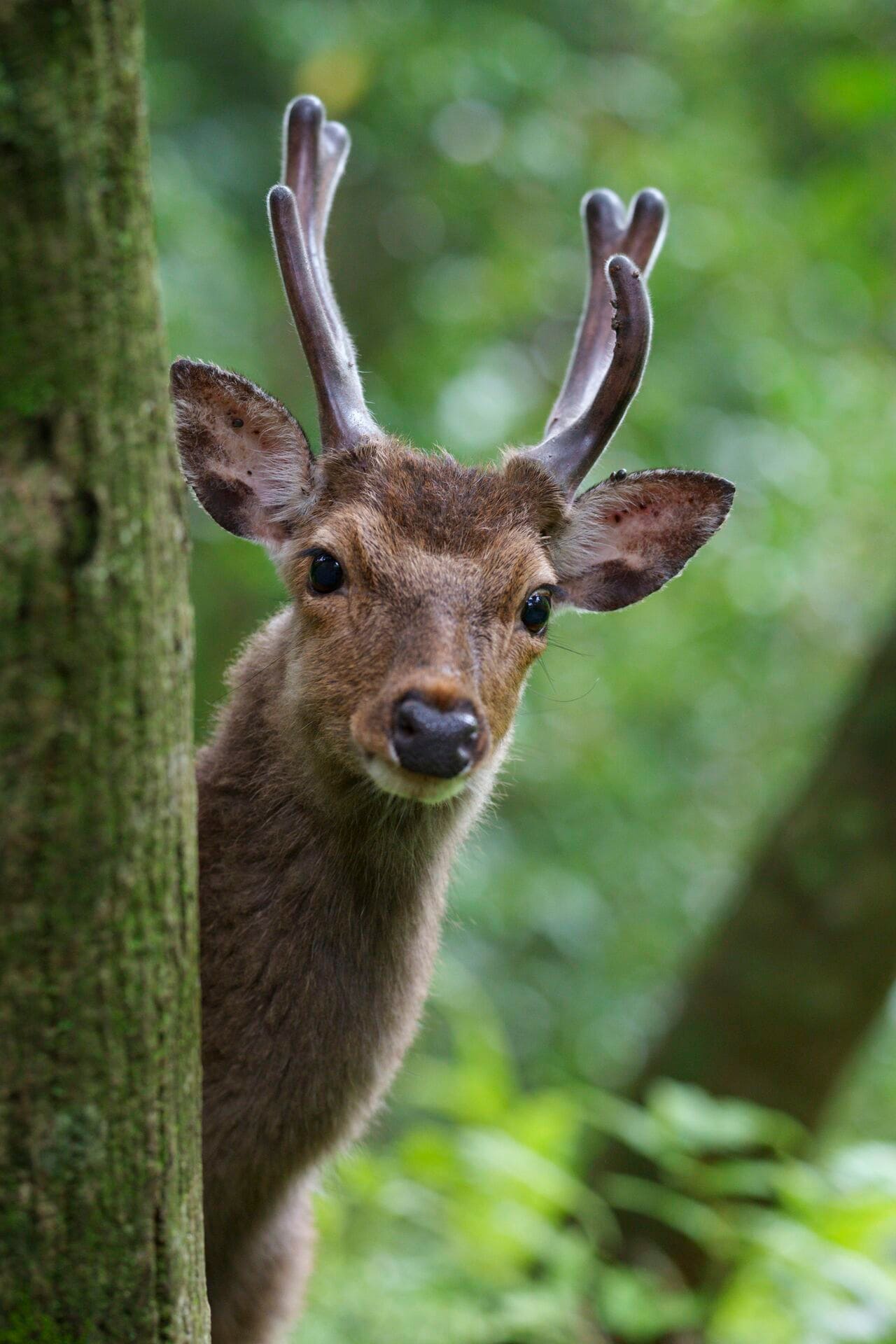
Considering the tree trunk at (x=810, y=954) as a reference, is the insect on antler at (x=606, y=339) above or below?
above

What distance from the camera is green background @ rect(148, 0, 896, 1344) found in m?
8.48

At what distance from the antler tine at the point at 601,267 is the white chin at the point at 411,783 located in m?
1.40

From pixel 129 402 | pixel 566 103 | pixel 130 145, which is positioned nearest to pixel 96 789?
pixel 129 402

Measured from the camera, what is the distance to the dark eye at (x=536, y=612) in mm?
3534

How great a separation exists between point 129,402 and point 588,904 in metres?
8.55

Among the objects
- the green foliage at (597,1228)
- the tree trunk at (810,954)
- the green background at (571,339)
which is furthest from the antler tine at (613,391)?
the green background at (571,339)

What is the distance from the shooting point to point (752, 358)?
29.2 feet

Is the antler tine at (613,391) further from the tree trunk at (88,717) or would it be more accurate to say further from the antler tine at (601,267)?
the tree trunk at (88,717)

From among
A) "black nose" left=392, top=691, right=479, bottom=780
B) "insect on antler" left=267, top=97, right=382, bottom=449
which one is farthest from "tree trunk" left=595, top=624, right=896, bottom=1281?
"black nose" left=392, top=691, right=479, bottom=780

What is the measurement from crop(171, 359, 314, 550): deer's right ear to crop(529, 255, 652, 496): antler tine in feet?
2.19

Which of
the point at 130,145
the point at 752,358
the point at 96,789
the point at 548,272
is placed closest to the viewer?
the point at 130,145

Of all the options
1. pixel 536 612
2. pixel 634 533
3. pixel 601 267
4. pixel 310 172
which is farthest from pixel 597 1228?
pixel 310 172

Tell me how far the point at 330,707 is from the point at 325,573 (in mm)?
349

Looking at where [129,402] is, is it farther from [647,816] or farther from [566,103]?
[647,816]
